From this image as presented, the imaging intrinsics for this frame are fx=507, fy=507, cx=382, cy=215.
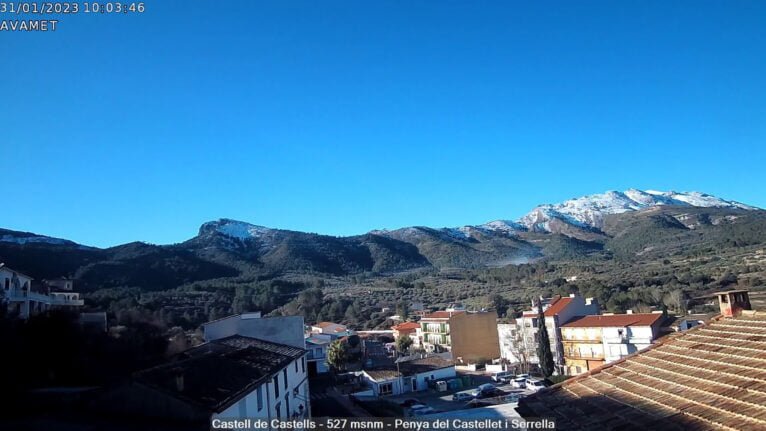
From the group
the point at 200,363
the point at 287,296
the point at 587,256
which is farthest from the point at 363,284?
the point at 200,363

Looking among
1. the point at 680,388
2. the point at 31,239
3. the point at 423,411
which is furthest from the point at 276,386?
the point at 31,239

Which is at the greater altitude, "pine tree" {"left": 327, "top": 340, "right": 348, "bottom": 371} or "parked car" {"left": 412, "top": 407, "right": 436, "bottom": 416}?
"pine tree" {"left": 327, "top": 340, "right": 348, "bottom": 371}

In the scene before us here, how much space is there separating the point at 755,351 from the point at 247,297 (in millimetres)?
91856

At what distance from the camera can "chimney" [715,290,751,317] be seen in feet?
33.4

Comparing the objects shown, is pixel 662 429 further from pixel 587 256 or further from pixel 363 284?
pixel 587 256

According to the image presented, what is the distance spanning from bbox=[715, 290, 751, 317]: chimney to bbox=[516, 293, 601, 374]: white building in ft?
148

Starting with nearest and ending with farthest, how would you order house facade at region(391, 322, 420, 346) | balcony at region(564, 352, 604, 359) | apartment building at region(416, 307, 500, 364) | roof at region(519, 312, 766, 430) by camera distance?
roof at region(519, 312, 766, 430)
balcony at region(564, 352, 604, 359)
apartment building at region(416, 307, 500, 364)
house facade at region(391, 322, 420, 346)

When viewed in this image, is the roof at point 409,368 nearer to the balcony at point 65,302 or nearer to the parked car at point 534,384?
the parked car at point 534,384

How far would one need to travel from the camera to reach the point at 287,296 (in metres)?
108

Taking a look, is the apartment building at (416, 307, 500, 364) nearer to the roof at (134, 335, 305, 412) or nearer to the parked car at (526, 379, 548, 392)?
the parked car at (526, 379, 548, 392)

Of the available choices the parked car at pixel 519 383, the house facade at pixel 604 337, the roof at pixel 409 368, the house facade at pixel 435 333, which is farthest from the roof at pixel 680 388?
the house facade at pixel 435 333

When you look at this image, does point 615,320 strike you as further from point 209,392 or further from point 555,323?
point 209,392

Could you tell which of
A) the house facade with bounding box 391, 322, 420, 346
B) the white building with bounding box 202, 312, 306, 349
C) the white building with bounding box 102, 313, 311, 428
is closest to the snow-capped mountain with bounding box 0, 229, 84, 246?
the house facade with bounding box 391, 322, 420, 346

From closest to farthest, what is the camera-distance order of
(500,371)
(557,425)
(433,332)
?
(557,425) → (500,371) → (433,332)
